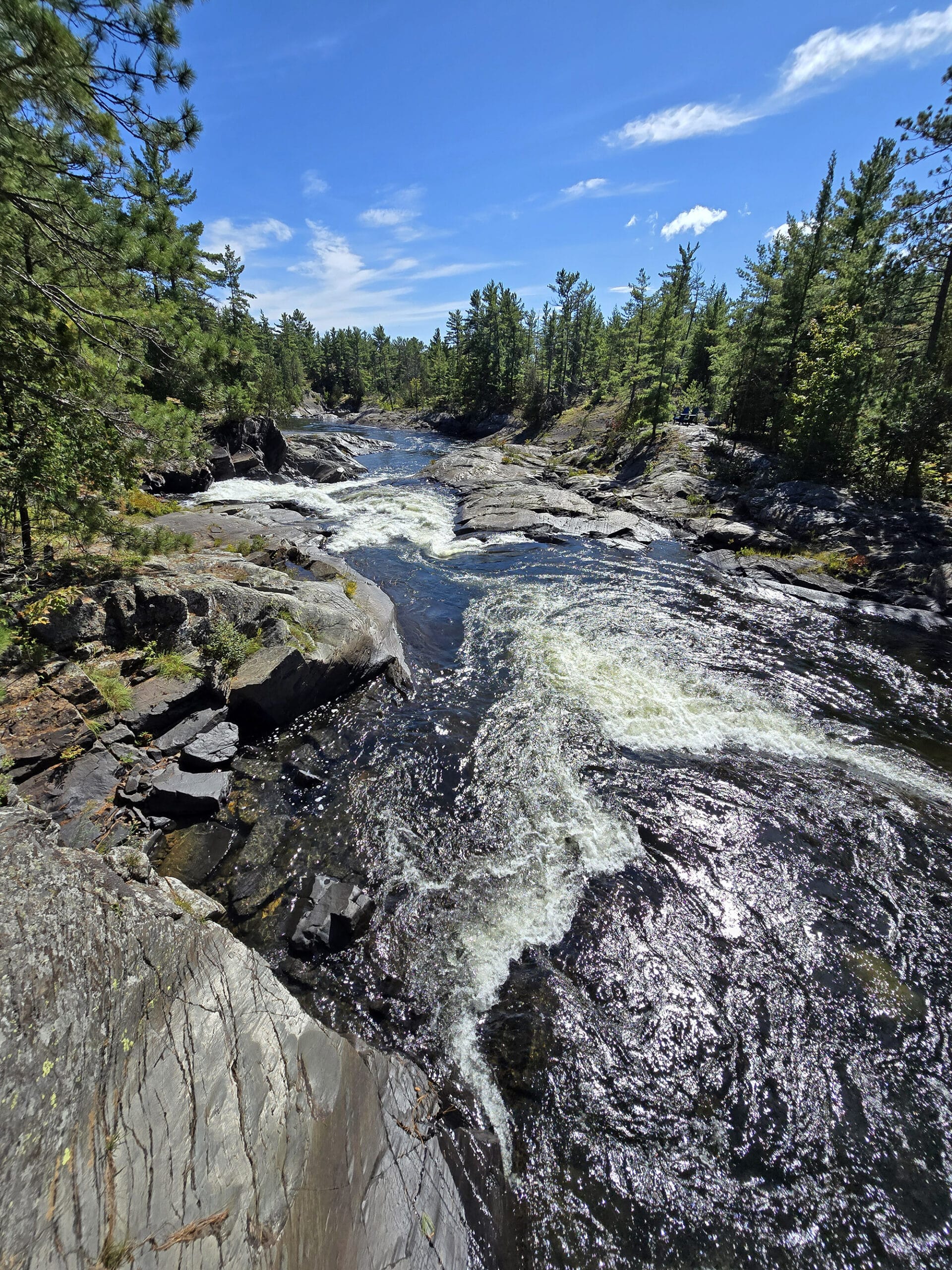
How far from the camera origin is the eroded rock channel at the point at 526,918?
4.48 m

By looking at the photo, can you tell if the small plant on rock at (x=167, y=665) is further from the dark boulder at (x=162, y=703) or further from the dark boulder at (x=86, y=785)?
the dark boulder at (x=86, y=785)

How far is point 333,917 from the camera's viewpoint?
7156 mm

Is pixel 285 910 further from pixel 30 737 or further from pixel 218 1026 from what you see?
pixel 30 737

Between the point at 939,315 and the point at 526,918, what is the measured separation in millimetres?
30634

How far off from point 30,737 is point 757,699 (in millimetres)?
14962

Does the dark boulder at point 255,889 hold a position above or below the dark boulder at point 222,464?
below

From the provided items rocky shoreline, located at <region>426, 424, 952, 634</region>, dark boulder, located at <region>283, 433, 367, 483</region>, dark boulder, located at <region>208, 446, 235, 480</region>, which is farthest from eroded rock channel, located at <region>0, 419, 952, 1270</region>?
dark boulder, located at <region>283, 433, 367, 483</region>


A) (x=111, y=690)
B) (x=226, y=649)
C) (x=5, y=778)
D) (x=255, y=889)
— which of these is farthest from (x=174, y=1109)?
(x=226, y=649)

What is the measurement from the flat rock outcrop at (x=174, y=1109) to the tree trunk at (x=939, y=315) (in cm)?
3214

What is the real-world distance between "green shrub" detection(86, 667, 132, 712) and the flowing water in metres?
2.73

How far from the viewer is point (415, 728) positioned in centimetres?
1170

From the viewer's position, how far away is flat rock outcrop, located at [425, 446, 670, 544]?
90.3ft

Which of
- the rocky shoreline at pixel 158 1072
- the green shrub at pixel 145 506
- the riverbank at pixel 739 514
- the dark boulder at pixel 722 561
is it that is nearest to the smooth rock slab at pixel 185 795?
the rocky shoreline at pixel 158 1072

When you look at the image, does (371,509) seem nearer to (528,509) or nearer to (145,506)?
(528,509)
